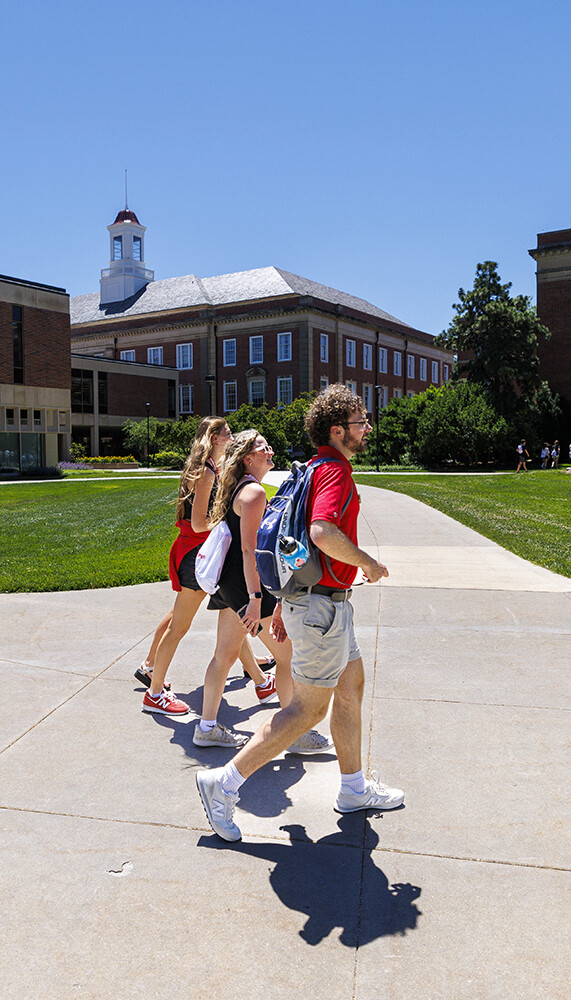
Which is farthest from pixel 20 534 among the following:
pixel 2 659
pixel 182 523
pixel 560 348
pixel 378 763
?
pixel 560 348

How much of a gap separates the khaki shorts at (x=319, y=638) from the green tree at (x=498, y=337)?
4860 centimetres

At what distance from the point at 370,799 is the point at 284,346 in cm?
6356

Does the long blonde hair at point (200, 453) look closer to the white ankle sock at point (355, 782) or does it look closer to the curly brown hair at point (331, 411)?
the curly brown hair at point (331, 411)

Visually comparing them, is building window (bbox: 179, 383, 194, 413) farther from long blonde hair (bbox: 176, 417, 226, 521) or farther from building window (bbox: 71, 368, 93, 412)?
long blonde hair (bbox: 176, 417, 226, 521)

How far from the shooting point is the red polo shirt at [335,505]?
10.4 ft

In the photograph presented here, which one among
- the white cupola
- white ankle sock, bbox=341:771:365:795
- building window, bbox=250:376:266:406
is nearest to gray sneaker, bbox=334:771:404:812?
white ankle sock, bbox=341:771:365:795

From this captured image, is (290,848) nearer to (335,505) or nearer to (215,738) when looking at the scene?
(215,738)

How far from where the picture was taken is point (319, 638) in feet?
10.6

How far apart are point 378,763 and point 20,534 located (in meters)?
12.4

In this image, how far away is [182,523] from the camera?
16.3 feet

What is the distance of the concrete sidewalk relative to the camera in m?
2.49

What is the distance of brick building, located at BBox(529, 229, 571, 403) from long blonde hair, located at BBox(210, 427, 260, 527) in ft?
180

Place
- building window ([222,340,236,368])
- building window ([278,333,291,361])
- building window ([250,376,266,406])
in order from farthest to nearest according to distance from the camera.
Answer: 1. building window ([222,340,236,368])
2. building window ([250,376,266,406])
3. building window ([278,333,291,361])

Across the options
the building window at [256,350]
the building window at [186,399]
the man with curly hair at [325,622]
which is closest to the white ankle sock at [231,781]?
the man with curly hair at [325,622]
